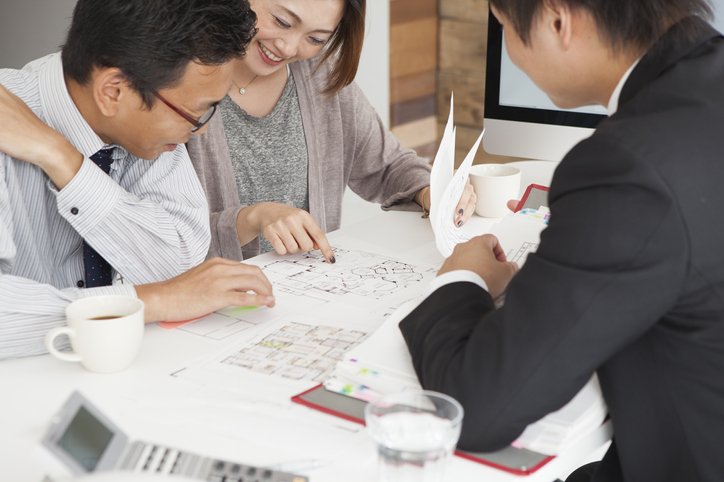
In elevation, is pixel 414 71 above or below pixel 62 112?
below

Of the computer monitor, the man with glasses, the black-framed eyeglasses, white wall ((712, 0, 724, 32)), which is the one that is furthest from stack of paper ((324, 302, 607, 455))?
white wall ((712, 0, 724, 32))

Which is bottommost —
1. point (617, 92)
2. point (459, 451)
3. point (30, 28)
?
point (459, 451)

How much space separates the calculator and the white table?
0.10ft

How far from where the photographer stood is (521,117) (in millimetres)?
1623

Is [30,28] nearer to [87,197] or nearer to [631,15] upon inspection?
[87,197]

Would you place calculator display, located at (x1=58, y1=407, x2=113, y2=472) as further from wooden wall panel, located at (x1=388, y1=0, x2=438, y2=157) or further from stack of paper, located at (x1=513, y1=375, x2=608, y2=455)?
wooden wall panel, located at (x1=388, y1=0, x2=438, y2=157)

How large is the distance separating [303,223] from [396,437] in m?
0.70

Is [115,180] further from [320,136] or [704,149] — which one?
[704,149]

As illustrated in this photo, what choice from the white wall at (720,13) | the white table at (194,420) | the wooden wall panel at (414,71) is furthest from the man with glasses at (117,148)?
the wooden wall panel at (414,71)

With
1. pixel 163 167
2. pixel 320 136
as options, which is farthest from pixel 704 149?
pixel 320 136

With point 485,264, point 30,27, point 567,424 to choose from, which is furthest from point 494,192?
point 30,27

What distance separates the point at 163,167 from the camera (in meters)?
1.50

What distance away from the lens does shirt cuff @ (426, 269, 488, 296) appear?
1064 millimetres

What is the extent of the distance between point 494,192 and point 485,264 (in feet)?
1.87
